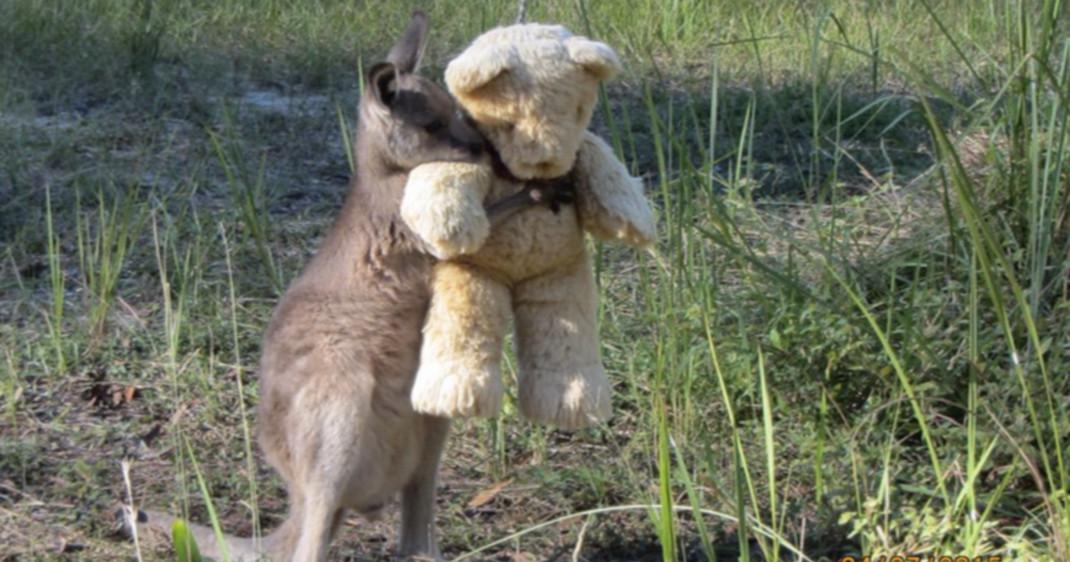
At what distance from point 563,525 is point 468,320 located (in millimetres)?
1040

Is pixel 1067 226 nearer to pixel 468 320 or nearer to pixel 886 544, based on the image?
A: pixel 886 544

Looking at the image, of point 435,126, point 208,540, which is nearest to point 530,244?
point 435,126

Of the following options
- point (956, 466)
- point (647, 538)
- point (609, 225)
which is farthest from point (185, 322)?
point (956, 466)

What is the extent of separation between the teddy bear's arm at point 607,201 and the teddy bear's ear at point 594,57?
6.9 inches

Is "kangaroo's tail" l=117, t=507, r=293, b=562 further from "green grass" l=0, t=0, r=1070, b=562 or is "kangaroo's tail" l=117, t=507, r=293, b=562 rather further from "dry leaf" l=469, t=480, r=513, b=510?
"dry leaf" l=469, t=480, r=513, b=510

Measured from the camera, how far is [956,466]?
3490mm

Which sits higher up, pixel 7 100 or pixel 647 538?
pixel 7 100

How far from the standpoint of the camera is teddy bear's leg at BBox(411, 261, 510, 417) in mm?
3074

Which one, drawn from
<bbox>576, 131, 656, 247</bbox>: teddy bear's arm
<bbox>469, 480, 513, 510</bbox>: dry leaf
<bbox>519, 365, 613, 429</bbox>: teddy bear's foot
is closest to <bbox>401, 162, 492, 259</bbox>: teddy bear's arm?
<bbox>576, 131, 656, 247</bbox>: teddy bear's arm

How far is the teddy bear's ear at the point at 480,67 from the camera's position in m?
2.96

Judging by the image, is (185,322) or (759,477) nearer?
(759,477)

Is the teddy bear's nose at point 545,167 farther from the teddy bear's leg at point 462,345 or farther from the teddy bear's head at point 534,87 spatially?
the teddy bear's leg at point 462,345

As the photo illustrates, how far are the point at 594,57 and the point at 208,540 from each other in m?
1.53

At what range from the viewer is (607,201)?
313 cm
